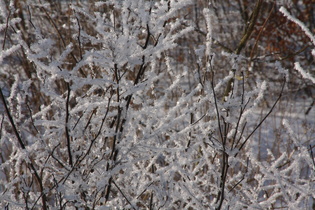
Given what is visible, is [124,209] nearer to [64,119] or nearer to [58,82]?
[64,119]

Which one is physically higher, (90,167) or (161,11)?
(161,11)

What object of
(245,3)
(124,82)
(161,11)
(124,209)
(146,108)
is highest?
(245,3)

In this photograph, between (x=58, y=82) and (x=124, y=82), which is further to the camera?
(x=58, y=82)

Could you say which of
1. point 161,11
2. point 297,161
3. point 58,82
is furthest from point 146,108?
point 58,82

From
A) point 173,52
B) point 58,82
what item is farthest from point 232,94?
point 173,52

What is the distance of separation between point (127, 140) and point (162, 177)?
29 centimetres

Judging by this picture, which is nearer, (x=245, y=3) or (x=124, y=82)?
(x=124, y=82)

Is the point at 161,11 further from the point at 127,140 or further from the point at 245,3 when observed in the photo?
the point at 245,3

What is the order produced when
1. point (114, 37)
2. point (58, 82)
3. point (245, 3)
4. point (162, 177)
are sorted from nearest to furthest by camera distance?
point (114, 37) → point (162, 177) → point (58, 82) → point (245, 3)

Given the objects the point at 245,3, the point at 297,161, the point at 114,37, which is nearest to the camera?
the point at 114,37

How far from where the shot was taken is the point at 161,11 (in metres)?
1.35

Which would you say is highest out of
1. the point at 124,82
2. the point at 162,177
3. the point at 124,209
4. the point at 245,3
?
the point at 245,3

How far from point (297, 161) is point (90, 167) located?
107 cm

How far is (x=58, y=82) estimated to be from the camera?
375cm
